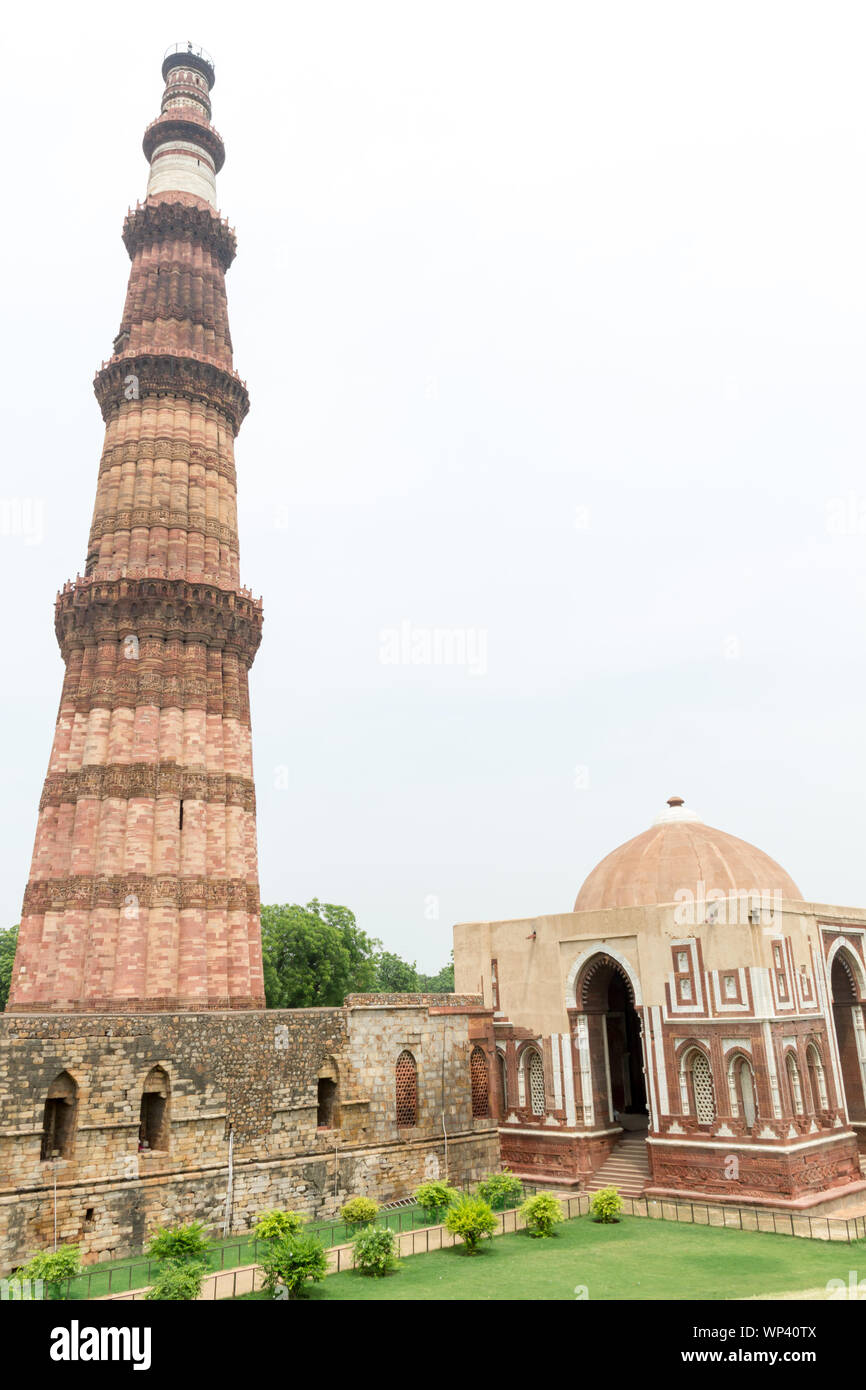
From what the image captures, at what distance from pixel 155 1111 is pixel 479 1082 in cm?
1127

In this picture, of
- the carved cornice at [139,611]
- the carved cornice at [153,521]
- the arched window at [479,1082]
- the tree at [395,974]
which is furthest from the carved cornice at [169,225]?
the tree at [395,974]

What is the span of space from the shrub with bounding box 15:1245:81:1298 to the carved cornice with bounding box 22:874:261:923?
394 inches

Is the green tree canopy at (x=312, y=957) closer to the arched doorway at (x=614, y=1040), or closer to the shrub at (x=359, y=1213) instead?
the arched doorway at (x=614, y=1040)

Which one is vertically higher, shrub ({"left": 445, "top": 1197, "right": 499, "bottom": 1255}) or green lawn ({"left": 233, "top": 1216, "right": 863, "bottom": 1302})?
shrub ({"left": 445, "top": 1197, "right": 499, "bottom": 1255})

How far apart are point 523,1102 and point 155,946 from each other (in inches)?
492

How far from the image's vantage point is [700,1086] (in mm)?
25766

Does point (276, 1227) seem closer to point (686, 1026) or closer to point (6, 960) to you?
point (686, 1026)

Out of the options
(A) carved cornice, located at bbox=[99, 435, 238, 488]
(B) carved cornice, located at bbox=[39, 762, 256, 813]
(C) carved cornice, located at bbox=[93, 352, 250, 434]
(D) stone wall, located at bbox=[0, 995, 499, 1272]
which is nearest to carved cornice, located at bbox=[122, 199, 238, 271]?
(C) carved cornice, located at bbox=[93, 352, 250, 434]

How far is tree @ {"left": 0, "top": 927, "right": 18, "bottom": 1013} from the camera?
46.5 meters

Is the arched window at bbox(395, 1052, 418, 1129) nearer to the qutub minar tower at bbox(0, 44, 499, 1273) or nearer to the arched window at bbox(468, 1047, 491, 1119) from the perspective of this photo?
the qutub minar tower at bbox(0, 44, 499, 1273)

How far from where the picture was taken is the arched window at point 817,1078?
2609 cm

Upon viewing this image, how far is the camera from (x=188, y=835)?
89.4 ft

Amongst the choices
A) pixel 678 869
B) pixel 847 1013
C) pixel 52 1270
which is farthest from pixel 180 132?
pixel 847 1013
